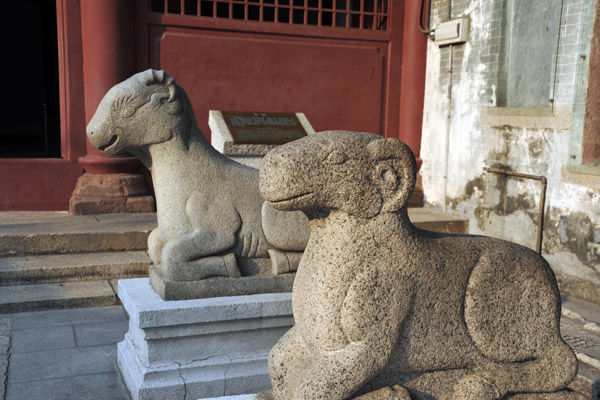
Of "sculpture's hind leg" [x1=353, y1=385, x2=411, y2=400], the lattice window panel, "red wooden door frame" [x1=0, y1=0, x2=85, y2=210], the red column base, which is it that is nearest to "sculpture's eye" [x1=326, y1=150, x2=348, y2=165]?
"sculpture's hind leg" [x1=353, y1=385, x2=411, y2=400]

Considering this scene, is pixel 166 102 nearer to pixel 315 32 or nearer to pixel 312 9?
pixel 315 32

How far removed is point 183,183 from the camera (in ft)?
11.4

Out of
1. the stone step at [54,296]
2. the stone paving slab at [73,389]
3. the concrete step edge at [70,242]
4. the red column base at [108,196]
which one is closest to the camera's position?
the stone paving slab at [73,389]

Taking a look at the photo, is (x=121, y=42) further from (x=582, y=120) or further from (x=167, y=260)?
(x=582, y=120)

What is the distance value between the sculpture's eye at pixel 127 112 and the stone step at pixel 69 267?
2.28 metres

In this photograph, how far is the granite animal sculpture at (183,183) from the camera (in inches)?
135

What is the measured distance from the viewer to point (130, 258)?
18.2ft

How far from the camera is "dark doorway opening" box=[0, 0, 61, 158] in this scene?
13.6 metres

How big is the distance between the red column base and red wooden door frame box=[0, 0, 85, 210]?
Result: 24cm

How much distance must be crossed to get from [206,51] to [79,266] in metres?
3.02

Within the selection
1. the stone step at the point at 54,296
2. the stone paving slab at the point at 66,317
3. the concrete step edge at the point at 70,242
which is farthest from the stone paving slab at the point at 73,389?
the concrete step edge at the point at 70,242

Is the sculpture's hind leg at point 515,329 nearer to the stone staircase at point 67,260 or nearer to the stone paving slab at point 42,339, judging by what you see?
the stone paving slab at point 42,339

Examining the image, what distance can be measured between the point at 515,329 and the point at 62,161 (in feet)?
19.0

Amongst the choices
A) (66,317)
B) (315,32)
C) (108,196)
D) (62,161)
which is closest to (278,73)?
(315,32)
